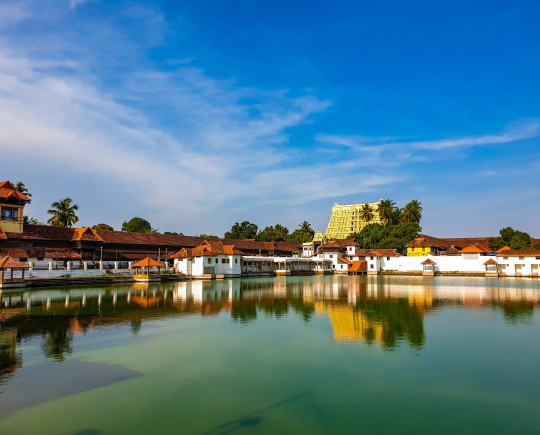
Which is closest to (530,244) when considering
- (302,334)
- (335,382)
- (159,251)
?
(159,251)

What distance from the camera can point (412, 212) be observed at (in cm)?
8012

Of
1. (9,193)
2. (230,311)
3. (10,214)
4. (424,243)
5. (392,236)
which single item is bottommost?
(230,311)

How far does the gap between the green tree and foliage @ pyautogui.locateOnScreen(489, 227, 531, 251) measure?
231ft

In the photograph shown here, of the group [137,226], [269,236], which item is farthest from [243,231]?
[137,226]

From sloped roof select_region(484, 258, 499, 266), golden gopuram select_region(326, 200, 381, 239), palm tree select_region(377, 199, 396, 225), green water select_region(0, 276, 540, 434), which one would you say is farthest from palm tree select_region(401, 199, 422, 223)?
green water select_region(0, 276, 540, 434)

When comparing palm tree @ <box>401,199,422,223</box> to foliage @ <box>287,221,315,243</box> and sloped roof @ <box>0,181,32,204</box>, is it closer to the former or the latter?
foliage @ <box>287,221,315,243</box>

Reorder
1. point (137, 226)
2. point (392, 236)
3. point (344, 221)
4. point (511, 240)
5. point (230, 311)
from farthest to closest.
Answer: point (344, 221) < point (137, 226) < point (392, 236) < point (511, 240) < point (230, 311)

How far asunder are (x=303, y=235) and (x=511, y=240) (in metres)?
45.4

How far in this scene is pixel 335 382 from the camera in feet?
32.2

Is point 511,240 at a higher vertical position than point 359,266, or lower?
higher

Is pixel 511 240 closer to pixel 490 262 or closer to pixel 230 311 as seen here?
pixel 490 262

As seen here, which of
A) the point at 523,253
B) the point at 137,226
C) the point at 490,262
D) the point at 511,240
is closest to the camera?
the point at 523,253

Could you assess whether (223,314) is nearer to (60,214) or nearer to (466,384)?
(466,384)

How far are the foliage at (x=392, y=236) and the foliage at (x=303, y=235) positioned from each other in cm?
1873
